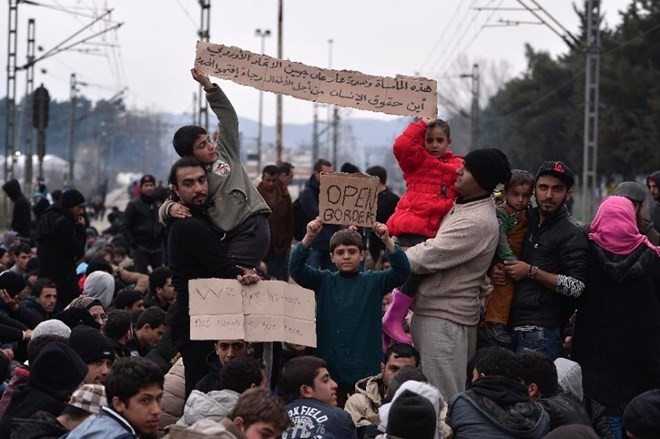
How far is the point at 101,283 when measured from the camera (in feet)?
42.2

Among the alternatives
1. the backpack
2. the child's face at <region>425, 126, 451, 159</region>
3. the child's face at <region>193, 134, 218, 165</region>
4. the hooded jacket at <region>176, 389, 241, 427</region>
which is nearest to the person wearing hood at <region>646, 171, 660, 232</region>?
the child's face at <region>425, 126, 451, 159</region>

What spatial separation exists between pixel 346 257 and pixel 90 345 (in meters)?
1.78

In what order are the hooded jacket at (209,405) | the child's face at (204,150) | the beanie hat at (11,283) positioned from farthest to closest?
the beanie hat at (11,283), the child's face at (204,150), the hooded jacket at (209,405)

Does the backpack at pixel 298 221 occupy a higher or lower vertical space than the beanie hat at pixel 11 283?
higher

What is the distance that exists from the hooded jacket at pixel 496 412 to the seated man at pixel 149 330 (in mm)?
3840

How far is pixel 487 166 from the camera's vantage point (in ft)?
27.3

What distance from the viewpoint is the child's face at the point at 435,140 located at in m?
Result: 8.73

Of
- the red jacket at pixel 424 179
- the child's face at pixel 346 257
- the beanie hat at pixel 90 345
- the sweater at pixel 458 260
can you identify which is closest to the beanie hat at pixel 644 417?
the sweater at pixel 458 260

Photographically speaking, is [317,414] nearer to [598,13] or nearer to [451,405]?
[451,405]

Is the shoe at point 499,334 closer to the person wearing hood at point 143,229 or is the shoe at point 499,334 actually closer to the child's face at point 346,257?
the child's face at point 346,257

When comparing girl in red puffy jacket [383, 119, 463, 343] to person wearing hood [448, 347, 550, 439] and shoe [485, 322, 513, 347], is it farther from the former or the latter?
person wearing hood [448, 347, 550, 439]

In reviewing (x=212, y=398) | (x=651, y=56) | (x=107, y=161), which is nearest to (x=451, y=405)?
(x=212, y=398)

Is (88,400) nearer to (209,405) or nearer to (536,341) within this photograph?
(209,405)

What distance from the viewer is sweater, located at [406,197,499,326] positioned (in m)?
8.45
